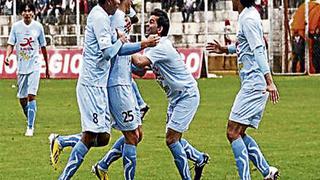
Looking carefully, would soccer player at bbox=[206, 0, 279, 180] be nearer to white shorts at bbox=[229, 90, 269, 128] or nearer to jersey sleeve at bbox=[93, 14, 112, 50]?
white shorts at bbox=[229, 90, 269, 128]

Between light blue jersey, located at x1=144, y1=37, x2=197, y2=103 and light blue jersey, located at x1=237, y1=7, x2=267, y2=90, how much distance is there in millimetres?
931

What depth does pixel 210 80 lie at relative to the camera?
40.3 meters

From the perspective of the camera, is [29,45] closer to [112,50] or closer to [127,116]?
[127,116]

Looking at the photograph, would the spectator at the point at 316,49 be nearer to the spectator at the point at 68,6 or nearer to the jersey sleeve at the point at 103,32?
the spectator at the point at 68,6

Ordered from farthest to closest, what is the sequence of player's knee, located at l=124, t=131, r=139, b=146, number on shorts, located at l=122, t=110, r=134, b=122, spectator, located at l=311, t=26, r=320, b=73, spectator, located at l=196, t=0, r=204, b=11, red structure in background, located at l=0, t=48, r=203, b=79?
spectator, located at l=196, t=0, r=204, b=11, spectator, located at l=311, t=26, r=320, b=73, red structure in background, located at l=0, t=48, r=203, b=79, player's knee, located at l=124, t=131, r=139, b=146, number on shorts, located at l=122, t=110, r=134, b=122

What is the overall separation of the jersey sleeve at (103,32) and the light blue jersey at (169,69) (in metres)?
1.31

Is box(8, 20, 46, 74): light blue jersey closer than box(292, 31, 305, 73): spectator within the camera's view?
Yes

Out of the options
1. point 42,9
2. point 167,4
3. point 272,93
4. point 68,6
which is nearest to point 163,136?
point 272,93

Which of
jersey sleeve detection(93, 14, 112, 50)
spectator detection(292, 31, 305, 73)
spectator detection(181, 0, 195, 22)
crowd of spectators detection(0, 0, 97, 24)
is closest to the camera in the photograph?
jersey sleeve detection(93, 14, 112, 50)

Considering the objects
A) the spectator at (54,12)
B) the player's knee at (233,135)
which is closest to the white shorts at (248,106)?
the player's knee at (233,135)

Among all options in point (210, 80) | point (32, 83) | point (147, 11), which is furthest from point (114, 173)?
point (147, 11)

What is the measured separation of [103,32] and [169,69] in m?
1.68

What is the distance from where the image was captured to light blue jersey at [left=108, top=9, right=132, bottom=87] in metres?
13.1

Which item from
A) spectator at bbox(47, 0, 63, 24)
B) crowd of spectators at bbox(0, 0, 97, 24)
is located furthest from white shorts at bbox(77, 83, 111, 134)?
spectator at bbox(47, 0, 63, 24)
